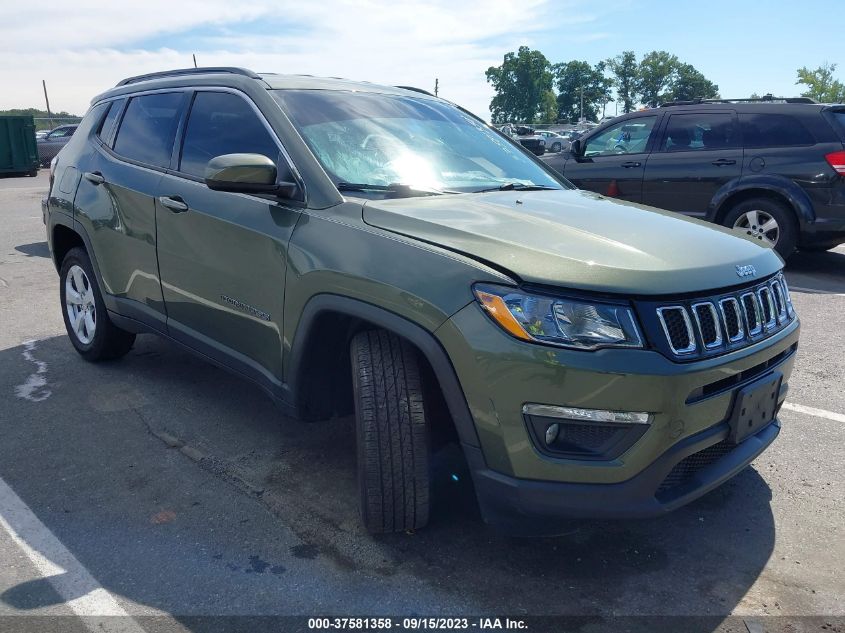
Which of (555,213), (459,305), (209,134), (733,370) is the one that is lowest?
(733,370)

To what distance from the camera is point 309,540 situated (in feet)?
9.52

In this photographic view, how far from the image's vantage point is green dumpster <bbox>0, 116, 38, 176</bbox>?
23406 mm

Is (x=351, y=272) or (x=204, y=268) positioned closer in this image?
(x=351, y=272)

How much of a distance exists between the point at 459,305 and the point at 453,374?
0.23 m

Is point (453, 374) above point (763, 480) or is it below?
above

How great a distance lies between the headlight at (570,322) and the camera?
7.53 ft

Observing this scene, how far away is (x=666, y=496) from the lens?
2.44 meters

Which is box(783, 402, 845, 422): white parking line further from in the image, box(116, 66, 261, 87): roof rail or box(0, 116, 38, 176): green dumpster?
box(0, 116, 38, 176): green dumpster

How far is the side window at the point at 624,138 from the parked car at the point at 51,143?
25.0 m

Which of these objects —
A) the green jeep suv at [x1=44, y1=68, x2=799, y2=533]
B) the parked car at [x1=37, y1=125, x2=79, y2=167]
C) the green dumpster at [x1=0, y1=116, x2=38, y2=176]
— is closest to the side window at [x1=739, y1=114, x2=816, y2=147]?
the green jeep suv at [x1=44, y1=68, x2=799, y2=533]

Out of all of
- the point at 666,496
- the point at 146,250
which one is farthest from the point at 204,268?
the point at 666,496

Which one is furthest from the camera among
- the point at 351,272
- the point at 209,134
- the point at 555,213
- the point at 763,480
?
the point at 209,134

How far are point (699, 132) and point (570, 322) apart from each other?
7.05 meters

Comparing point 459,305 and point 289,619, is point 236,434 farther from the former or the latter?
point 459,305
